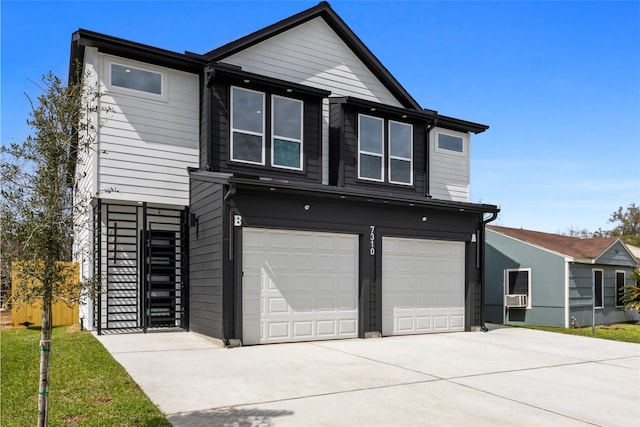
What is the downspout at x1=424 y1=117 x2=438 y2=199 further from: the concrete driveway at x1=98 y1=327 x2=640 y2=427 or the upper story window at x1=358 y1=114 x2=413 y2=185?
the concrete driveway at x1=98 y1=327 x2=640 y2=427

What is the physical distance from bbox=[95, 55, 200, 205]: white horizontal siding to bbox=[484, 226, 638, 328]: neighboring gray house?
11991 millimetres

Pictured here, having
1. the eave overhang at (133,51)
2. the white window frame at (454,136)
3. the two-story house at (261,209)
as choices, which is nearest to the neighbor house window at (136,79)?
the two-story house at (261,209)

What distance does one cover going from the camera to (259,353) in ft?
29.6

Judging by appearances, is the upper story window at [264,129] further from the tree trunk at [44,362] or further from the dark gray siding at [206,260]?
the tree trunk at [44,362]

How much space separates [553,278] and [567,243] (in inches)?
113

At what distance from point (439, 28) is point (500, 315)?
33.7 ft

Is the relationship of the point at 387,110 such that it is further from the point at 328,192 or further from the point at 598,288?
the point at 598,288

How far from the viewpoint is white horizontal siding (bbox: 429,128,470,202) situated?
15.8 m

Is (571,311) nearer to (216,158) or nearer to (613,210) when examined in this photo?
(216,158)

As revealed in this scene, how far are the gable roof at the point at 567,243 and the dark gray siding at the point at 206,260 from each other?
38.2 ft

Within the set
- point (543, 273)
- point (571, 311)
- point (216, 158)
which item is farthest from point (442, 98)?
point (216, 158)

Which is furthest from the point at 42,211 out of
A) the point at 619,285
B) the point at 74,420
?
the point at 619,285

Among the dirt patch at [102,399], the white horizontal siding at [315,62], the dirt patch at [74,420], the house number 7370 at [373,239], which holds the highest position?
the white horizontal siding at [315,62]

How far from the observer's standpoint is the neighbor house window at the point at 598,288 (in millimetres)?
18227
